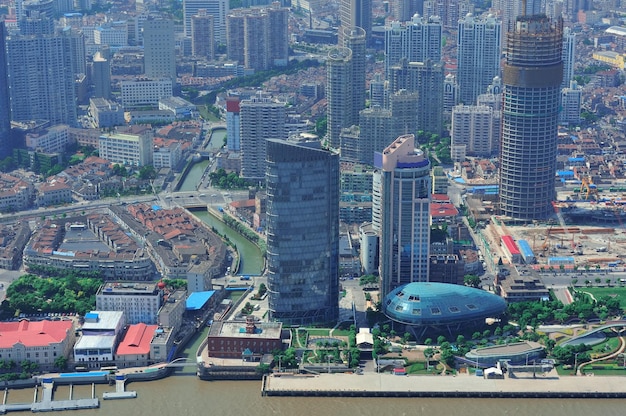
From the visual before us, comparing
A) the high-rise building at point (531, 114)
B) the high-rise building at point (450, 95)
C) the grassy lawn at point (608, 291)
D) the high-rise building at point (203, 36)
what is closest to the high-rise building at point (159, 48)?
the high-rise building at point (203, 36)

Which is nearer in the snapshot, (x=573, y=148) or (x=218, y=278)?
(x=218, y=278)

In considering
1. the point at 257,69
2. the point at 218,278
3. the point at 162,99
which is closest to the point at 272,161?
the point at 218,278

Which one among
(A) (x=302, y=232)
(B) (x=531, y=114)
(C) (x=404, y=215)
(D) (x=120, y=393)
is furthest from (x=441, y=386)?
(B) (x=531, y=114)

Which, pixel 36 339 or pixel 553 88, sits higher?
pixel 553 88

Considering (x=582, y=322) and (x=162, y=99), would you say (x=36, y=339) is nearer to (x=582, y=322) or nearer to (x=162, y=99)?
(x=582, y=322)

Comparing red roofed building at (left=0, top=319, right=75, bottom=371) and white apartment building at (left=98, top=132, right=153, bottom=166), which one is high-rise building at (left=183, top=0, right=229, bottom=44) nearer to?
white apartment building at (left=98, top=132, right=153, bottom=166)
